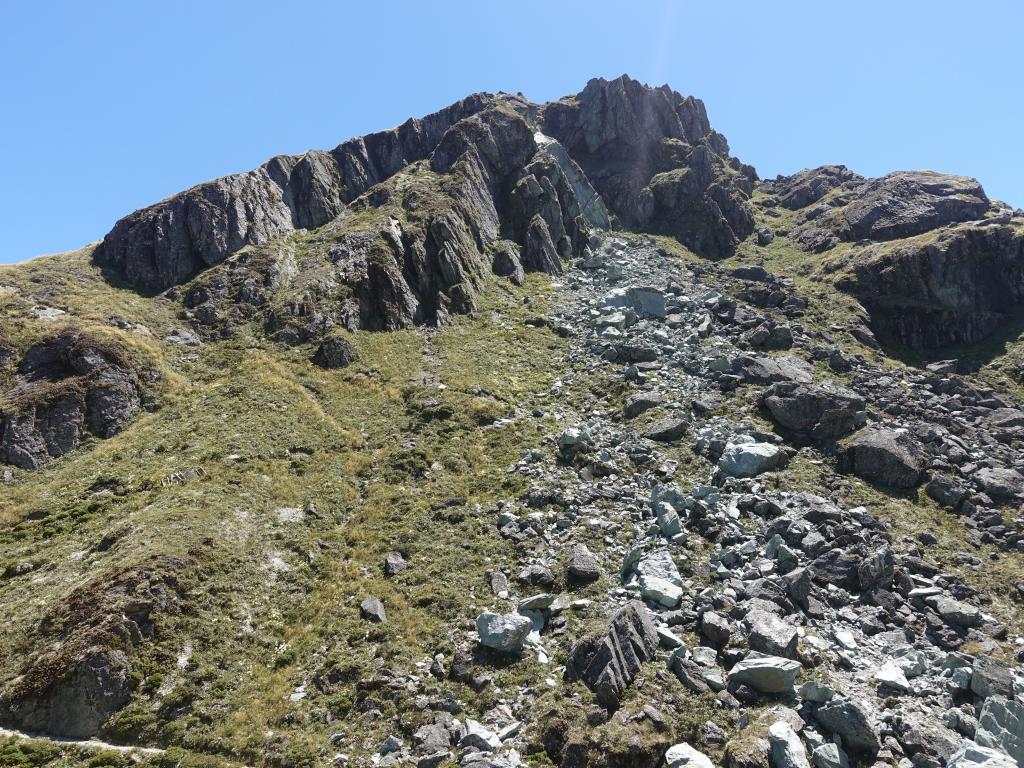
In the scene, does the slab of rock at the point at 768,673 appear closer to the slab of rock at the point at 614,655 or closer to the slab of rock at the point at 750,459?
the slab of rock at the point at 614,655

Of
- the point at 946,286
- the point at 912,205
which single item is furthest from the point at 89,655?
the point at 912,205

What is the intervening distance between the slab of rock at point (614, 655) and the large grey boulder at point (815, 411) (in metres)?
19.9

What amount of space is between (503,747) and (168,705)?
11.0 metres

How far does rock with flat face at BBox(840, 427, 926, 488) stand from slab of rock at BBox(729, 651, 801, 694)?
56.0 ft

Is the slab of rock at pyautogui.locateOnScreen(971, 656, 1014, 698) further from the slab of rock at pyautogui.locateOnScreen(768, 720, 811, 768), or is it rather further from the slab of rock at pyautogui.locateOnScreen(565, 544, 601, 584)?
the slab of rock at pyautogui.locateOnScreen(565, 544, 601, 584)

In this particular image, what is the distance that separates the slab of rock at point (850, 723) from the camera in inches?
569

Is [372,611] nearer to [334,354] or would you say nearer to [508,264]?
[334,354]

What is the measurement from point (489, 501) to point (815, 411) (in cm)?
2122

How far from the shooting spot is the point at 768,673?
53.0 feet

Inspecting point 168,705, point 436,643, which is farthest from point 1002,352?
point 168,705

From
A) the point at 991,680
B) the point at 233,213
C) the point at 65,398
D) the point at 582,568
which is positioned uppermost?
the point at 233,213

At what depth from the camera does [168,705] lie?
56.1ft

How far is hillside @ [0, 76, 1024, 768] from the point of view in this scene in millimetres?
16250

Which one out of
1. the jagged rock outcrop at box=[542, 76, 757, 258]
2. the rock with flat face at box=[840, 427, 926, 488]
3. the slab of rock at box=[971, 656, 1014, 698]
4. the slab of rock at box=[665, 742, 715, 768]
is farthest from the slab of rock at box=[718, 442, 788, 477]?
the jagged rock outcrop at box=[542, 76, 757, 258]
